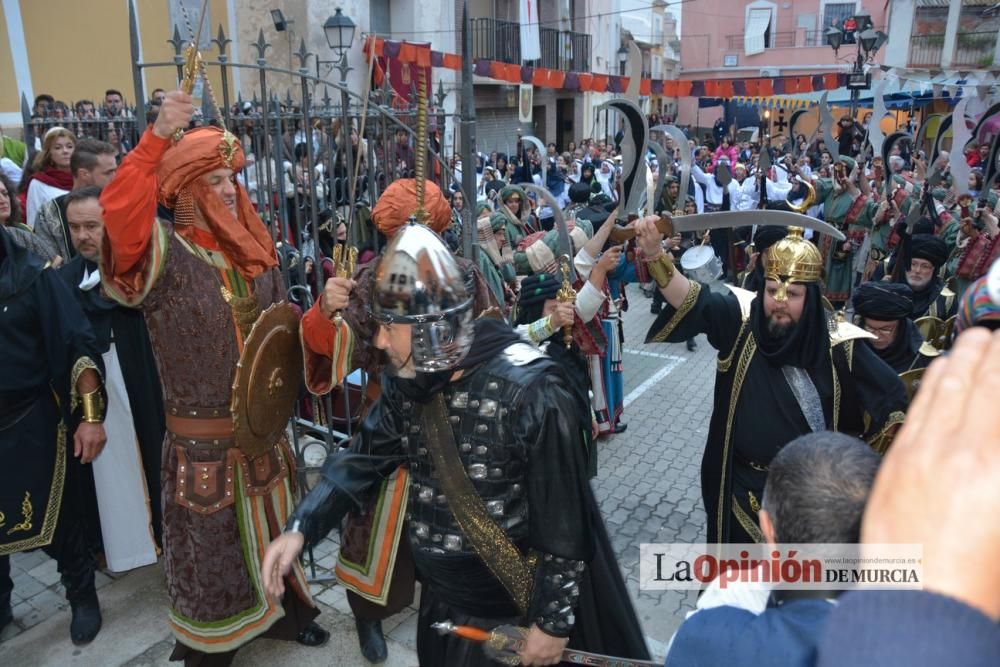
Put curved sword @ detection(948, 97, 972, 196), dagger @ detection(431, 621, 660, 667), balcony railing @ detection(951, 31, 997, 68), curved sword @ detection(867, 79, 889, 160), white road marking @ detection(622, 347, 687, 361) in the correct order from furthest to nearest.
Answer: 1. balcony railing @ detection(951, 31, 997, 68)
2. curved sword @ detection(867, 79, 889, 160)
3. white road marking @ detection(622, 347, 687, 361)
4. curved sword @ detection(948, 97, 972, 196)
5. dagger @ detection(431, 621, 660, 667)

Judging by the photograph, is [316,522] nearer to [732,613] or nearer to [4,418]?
[732,613]

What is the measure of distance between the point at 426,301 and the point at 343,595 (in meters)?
2.56

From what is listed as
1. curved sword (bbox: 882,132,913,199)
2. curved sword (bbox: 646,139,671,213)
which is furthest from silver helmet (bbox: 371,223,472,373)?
curved sword (bbox: 882,132,913,199)

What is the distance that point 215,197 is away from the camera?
3.01m

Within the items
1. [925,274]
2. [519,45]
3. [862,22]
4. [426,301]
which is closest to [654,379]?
[925,274]

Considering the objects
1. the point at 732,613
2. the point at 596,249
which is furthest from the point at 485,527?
the point at 596,249

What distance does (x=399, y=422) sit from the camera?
2443 mm

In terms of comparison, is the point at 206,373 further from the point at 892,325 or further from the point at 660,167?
the point at 892,325

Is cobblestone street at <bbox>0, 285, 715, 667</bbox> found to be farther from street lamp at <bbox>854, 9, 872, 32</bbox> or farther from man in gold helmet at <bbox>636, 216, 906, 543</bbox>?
street lamp at <bbox>854, 9, 872, 32</bbox>

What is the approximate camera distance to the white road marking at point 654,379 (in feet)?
24.5

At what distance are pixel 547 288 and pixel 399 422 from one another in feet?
6.94

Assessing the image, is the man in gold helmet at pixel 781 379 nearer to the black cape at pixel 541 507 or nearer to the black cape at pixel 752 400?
the black cape at pixel 752 400

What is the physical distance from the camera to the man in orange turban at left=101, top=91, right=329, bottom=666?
290 cm

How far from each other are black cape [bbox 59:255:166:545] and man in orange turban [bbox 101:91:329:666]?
937 millimetres
